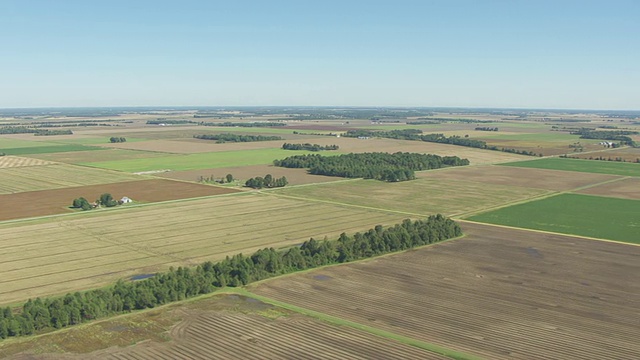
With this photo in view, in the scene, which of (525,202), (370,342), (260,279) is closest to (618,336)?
Answer: (370,342)

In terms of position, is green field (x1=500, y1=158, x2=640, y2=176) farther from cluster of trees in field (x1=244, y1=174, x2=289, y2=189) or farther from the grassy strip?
the grassy strip

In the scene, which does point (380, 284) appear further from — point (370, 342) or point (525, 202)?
point (525, 202)

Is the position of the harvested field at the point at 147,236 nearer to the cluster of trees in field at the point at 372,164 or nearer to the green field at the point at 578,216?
the green field at the point at 578,216

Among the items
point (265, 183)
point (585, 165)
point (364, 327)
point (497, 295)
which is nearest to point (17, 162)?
point (265, 183)

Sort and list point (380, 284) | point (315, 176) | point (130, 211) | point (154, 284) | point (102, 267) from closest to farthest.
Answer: point (154, 284) → point (380, 284) → point (102, 267) → point (130, 211) → point (315, 176)

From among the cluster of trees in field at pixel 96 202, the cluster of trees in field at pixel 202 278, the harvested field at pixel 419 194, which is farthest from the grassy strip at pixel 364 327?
the cluster of trees in field at pixel 96 202
